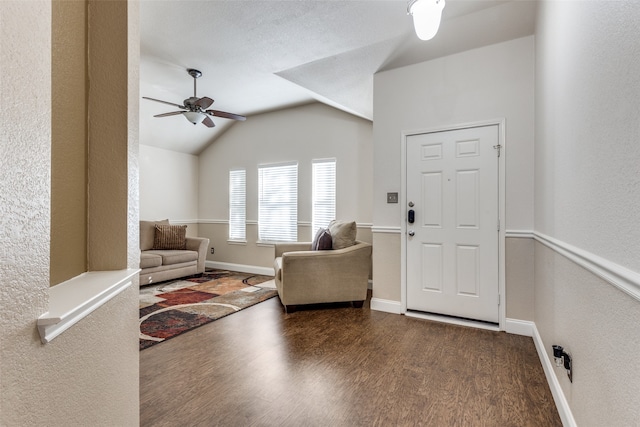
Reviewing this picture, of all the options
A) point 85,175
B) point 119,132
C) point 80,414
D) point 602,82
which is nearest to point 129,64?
point 119,132

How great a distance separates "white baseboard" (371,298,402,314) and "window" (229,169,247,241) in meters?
3.13

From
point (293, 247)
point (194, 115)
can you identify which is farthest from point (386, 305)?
point (194, 115)

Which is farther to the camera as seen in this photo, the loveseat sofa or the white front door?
the loveseat sofa

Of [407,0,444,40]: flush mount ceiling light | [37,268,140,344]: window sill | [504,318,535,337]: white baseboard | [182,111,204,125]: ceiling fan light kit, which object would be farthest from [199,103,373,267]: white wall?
[37,268,140,344]: window sill

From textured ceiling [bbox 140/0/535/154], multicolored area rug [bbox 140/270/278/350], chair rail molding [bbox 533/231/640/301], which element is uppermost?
textured ceiling [bbox 140/0/535/154]

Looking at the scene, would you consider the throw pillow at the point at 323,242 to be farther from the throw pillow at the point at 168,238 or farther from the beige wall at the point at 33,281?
the throw pillow at the point at 168,238

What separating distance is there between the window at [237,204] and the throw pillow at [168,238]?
971 mm

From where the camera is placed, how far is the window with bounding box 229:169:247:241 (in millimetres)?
5777

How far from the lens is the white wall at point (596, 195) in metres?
0.88

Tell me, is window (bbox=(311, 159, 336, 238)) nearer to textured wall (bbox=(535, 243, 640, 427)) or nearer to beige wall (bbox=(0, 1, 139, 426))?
textured wall (bbox=(535, 243, 640, 427))

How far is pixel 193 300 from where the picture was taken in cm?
379

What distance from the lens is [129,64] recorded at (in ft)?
4.02

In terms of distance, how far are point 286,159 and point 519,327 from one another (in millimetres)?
3993

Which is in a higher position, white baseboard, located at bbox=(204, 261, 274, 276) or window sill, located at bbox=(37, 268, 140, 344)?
window sill, located at bbox=(37, 268, 140, 344)
